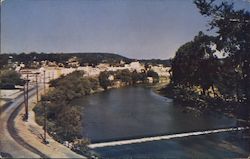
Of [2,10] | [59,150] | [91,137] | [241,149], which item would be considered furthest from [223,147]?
[2,10]

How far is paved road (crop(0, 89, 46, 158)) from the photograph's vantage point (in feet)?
10.7

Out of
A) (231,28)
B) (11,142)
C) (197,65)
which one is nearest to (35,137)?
(11,142)

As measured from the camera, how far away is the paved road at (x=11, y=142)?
3.26 metres

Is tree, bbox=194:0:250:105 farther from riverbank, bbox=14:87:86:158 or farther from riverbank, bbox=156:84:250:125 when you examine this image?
riverbank, bbox=14:87:86:158

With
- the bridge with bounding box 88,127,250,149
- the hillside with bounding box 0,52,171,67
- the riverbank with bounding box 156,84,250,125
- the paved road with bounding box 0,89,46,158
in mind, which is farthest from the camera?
the riverbank with bounding box 156,84,250,125

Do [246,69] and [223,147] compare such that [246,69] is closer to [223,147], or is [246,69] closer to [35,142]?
[223,147]

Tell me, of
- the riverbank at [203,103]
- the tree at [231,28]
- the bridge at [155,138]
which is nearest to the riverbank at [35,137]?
the bridge at [155,138]

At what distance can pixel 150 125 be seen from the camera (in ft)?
12.5

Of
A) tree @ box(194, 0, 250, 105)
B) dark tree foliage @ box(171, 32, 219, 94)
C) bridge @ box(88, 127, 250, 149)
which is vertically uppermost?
tree @ box(194, 0, 250, 105)

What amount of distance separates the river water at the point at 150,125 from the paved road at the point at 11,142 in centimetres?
50

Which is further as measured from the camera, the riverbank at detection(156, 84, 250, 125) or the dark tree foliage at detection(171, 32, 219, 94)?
the riverbank at detection(156, 84, 250, 125)

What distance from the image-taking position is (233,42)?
3.91 meters

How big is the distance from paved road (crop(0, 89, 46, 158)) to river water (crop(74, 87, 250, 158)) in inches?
19.5

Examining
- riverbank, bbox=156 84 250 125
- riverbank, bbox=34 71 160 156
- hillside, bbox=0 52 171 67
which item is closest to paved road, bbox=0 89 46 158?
riverbank, bbox=34 71 160 156
